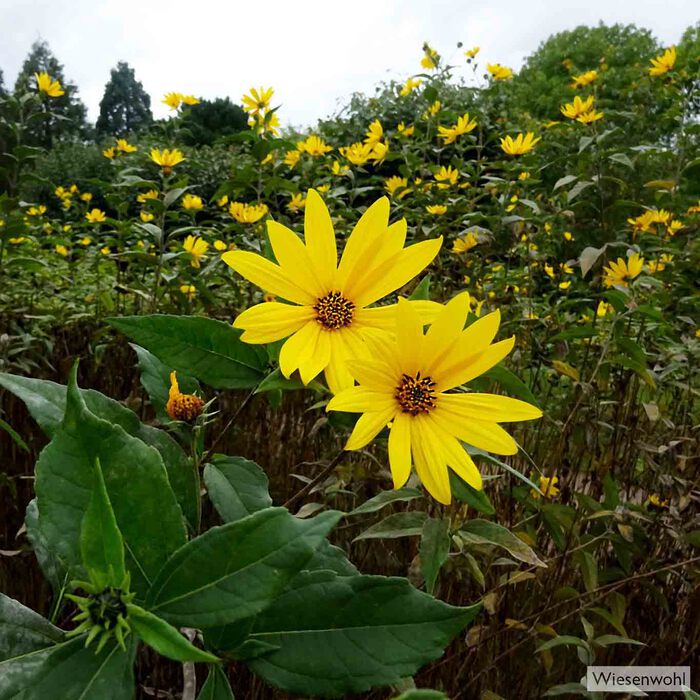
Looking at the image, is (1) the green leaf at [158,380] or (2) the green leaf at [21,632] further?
(1) the green leaf at [158,380]

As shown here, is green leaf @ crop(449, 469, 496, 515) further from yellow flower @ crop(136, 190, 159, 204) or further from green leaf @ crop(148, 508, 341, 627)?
yellow flower @ crop(136, 190, 159, 204)

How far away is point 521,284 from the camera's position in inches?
98.2

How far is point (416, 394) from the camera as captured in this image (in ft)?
1.58

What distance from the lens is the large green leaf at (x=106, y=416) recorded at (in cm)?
40

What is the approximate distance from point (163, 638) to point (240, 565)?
46 mm

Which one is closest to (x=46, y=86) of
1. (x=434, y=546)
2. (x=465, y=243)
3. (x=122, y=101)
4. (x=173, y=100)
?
(x=173, y=100)

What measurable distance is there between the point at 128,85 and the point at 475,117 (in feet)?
114

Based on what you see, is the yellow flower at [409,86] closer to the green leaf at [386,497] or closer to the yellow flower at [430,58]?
the yellow flower at [430,58]

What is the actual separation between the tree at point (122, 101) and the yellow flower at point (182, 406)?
32.6 m

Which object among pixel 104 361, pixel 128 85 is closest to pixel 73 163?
pixel 104 361

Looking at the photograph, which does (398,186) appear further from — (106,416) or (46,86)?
(106,416)

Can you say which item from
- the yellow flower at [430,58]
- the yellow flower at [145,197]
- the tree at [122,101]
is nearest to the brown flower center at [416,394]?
the yellow flower at [145,197]

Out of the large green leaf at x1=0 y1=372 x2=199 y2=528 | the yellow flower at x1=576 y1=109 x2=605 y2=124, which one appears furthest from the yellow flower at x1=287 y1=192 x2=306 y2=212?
the large green leaf at x1=0 y1=372 x2=199 y2=528

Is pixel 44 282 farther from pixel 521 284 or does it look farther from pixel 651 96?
pixel 651 96
